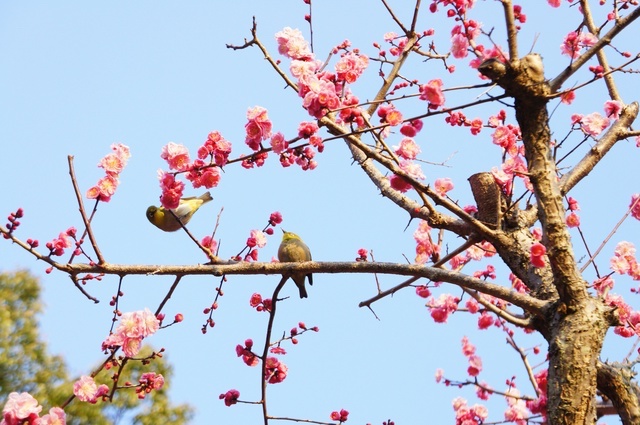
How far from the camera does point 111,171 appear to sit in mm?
3490

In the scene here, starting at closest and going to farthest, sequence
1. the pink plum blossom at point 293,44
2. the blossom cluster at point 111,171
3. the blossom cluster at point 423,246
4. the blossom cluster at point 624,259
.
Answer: the blossom cluster at point 111,171, the pink plum blossom at point 293,44, the blossom cluster at point 624,259, the blossom cluster at point 423,246

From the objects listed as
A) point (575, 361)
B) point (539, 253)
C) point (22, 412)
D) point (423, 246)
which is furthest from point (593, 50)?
point (22, 412)

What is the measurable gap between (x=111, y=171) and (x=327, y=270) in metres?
1.26

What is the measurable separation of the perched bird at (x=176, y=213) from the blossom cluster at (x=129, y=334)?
1.66 meters

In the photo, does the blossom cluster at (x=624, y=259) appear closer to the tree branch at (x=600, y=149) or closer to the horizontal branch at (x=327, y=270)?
the tree branch at (x=600, y=149)

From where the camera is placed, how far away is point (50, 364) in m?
9.01

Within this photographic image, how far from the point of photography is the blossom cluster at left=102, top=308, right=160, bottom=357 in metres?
3.25

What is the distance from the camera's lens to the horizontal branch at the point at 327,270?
319 cm

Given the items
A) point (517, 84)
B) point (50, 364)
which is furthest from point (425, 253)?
point (50, 364)

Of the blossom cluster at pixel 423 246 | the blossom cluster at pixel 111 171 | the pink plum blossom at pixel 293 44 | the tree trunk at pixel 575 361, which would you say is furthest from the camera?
the blossom cluster at pixel 423 246

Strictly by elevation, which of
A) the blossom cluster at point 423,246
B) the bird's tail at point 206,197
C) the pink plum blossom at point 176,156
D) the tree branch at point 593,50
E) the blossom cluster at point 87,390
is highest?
the bird's tail at point 206,197

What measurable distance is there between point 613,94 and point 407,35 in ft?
4.92

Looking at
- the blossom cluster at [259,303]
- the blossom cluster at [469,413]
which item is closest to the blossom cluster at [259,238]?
the blossom cluster at [259,303]

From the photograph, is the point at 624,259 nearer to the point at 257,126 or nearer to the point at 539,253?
the point at 539,253
